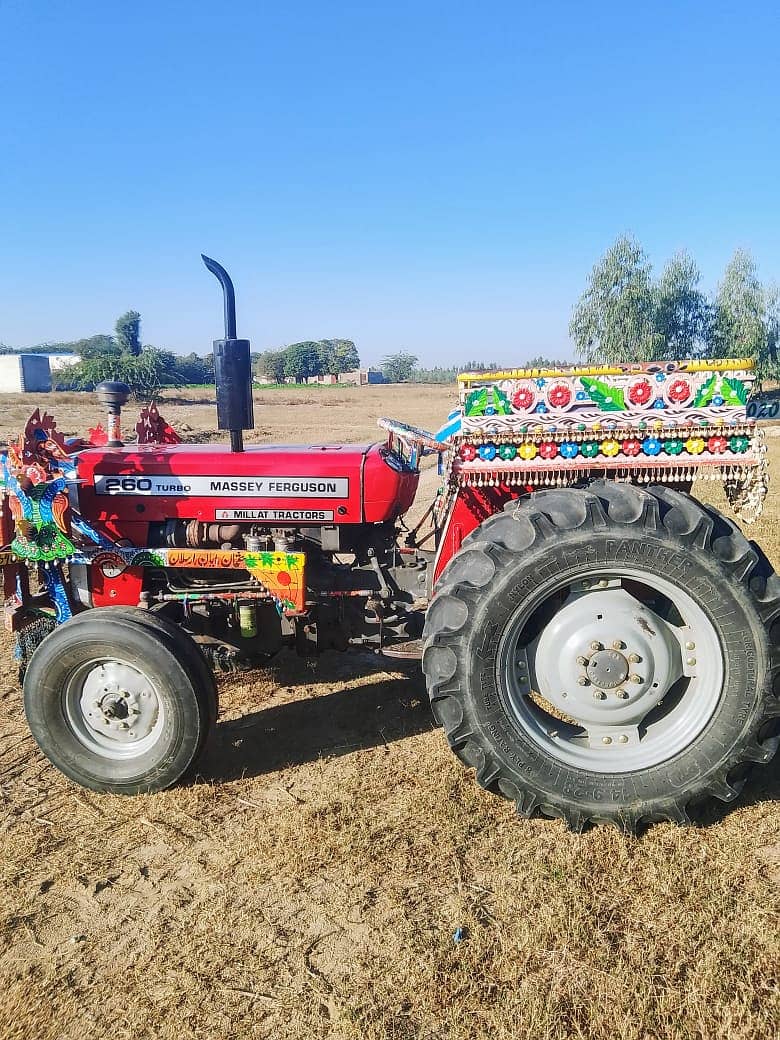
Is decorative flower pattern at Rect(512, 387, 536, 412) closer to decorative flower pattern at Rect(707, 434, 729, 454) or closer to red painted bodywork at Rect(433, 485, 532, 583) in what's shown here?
red painted bodywork at Rect(433, 485, 532, 583)

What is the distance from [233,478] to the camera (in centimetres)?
380

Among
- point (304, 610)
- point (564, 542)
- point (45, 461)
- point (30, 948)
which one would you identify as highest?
point (45, 461)

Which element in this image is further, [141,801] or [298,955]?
[141,801]

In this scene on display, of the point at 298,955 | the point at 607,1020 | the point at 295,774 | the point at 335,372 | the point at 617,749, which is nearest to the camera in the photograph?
the point at 607,1020

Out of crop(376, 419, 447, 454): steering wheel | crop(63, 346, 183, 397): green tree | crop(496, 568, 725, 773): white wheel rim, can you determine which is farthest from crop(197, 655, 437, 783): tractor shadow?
crop(63, 346, 183, 397): green tree

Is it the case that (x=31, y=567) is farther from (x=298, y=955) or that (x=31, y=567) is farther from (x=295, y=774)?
(x=298, y=955)

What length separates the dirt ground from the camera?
2.22m

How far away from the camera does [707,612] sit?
2977 mm

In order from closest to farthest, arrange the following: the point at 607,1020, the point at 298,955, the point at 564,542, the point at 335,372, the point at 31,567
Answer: the point at 607,1020, the point at 298,955, the point at 564,542, the point at 31,567, the point at 335,372

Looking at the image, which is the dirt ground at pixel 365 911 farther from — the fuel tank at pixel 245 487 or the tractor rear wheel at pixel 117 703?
the fuel tank at pixel 245 487

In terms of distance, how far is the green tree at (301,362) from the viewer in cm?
10769

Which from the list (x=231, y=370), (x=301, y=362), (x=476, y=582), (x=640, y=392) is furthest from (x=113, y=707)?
(x=301, y=362)

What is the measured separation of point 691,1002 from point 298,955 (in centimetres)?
130

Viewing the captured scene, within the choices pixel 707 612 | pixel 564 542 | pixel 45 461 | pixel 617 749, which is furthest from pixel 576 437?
pixel 45 461
